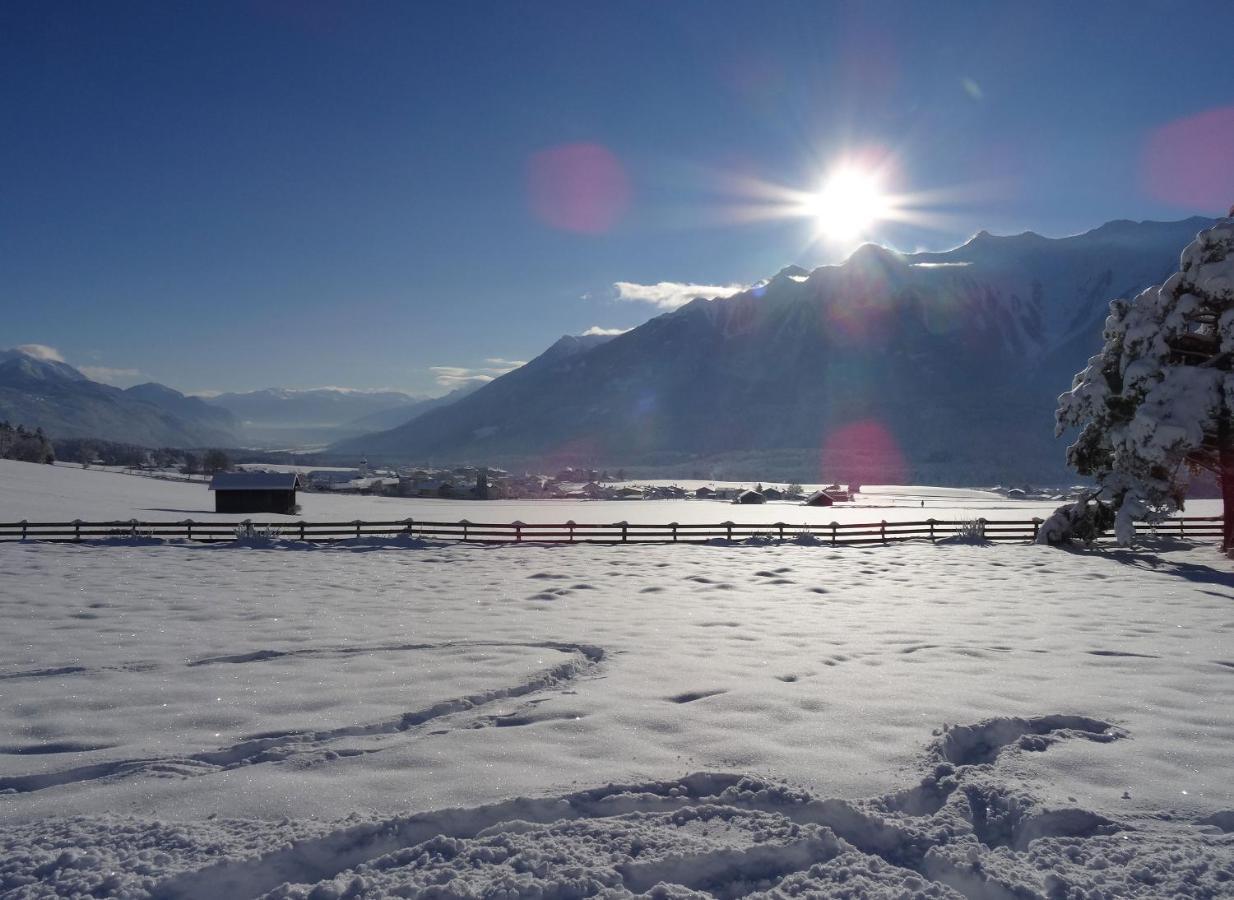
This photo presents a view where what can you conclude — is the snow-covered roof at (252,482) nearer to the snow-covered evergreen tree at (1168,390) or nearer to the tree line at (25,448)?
the snow-covered evergreen tree at (1168,390)

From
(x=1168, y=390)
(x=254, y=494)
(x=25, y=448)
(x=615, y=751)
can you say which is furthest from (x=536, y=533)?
(x=25, y=448)

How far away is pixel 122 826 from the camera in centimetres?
523

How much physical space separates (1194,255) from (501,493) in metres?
89.2

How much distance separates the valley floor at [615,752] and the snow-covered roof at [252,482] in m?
47.2

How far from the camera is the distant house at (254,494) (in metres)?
57.3

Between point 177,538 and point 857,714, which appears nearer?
point 857,714

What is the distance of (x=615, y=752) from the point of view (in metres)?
6.65

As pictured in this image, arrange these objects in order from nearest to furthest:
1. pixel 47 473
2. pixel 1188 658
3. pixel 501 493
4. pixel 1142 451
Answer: pixel 1188 658 < pixel 1142 451 < pixel 47 473 < pixel 501 493

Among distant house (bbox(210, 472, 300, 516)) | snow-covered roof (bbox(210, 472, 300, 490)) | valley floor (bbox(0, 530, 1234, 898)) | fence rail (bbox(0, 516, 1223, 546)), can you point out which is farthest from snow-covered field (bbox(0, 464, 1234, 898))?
snow-covered roof (bbox(210, 472, 300, 490))

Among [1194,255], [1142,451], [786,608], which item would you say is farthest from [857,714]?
[1194,255]

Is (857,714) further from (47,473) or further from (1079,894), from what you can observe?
(47,473)

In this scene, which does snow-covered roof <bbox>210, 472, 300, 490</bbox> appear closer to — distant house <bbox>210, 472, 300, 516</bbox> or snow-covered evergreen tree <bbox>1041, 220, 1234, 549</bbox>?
distant house <bbox>210, 472, 300, 516</bbox>

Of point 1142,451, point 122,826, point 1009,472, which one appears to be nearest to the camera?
point 122,826

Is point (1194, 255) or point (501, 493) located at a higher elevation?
point (1194, 255)
